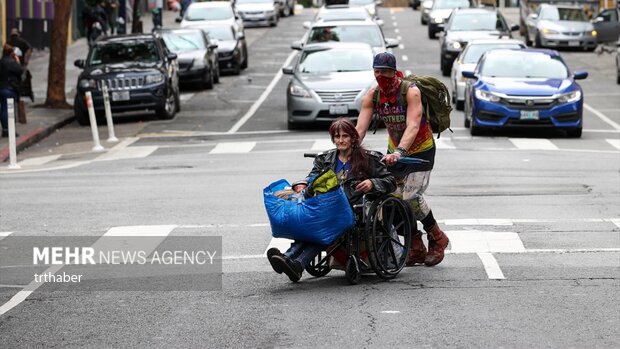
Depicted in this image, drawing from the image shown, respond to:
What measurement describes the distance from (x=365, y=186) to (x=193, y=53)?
26.3 m

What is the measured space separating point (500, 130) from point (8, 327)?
55.4 feet

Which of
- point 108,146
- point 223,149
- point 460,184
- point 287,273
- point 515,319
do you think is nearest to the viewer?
point 515,319

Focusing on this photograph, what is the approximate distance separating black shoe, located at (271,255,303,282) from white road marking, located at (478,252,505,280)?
1615 millimetres

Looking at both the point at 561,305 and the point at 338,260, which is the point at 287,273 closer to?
the point at 338,260

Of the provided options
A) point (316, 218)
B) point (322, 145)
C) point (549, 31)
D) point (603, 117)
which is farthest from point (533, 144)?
point (549, 31)

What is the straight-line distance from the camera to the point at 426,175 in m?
10.9

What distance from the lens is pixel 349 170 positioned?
10336 millimetres

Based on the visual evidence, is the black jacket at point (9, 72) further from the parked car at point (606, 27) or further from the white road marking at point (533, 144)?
the parked car at point (606, 27)

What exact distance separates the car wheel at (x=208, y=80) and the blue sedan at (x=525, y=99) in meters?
12.5

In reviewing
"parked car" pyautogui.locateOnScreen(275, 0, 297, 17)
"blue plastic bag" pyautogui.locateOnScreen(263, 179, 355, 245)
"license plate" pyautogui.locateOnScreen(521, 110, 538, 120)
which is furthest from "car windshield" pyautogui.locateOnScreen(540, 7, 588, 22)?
"blue plastic bag" pyautogui.locateOnScreen(263, 179, 355, 245)

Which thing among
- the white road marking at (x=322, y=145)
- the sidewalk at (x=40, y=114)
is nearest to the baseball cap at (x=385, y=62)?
the white road marking at (x=322, y=145)

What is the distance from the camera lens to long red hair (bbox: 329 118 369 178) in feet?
33.7

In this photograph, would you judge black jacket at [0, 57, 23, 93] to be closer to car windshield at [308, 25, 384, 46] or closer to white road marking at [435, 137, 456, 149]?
car windshield at [308, 25, 384, 46]

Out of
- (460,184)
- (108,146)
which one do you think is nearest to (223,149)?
(108,146)
